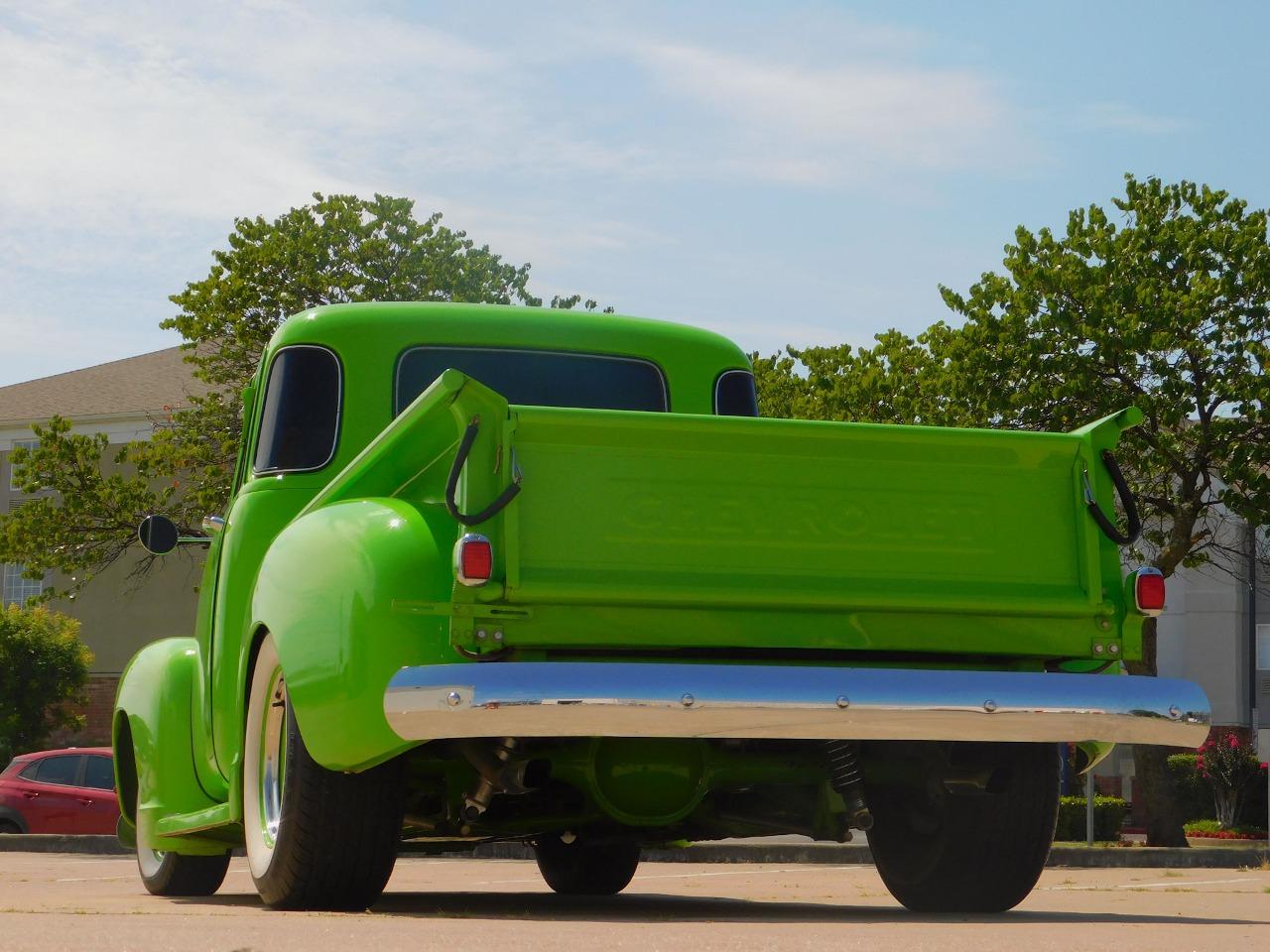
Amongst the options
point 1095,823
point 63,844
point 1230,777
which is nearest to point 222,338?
point 63,844

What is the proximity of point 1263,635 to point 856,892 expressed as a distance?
4692 cm

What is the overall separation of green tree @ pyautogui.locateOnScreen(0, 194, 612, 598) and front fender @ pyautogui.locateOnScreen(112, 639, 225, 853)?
1903 cm

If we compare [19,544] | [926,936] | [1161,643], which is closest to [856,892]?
[926,936]

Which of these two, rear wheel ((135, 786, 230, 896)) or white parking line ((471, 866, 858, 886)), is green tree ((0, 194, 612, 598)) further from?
rear wheel ((135, 786, 230, 896))

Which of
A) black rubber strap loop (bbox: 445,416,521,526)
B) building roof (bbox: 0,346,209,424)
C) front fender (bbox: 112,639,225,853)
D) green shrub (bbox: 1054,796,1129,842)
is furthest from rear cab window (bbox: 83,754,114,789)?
building roof (bbox: 0,346,209,424)

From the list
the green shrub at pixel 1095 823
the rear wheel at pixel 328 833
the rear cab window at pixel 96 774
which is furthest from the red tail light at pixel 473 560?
the green shrub at pixel 1095 823

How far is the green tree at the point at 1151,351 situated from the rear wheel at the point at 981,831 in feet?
59.0

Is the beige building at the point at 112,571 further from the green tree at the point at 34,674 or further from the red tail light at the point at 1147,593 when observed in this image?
the red tail light at the point at 1147,593

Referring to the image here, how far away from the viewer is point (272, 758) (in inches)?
265

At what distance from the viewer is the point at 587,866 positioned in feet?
32.1

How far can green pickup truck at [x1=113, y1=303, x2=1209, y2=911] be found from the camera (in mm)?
5637

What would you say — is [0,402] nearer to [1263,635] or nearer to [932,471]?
[1263,635]

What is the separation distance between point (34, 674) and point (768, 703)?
1501 inches

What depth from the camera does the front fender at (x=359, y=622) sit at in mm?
5672
